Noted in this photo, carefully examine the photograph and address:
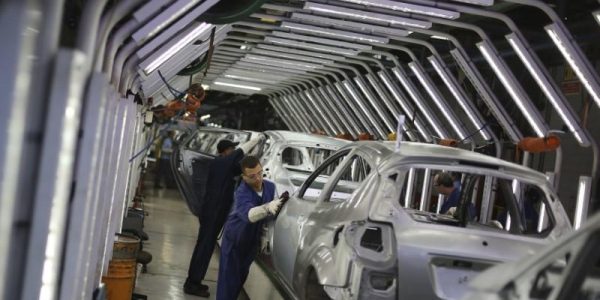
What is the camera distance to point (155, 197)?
17.9 metres

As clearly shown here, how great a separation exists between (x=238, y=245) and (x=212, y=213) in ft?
5.98

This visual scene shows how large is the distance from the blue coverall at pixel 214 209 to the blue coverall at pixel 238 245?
157 centimetres

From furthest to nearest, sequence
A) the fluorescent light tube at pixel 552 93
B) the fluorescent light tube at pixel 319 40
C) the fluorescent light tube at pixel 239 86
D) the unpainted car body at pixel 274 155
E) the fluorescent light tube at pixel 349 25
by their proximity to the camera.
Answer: the fluorescent light tube at pixel 239 86 < the fluorescent light tube at pixel 319 40 < the unpainted car body at pixel 274 155 < the fluorescent light tube at pixel 349 25 < the fluorescent light tube at pixel 552 93

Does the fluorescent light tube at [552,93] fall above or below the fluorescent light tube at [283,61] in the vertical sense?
below

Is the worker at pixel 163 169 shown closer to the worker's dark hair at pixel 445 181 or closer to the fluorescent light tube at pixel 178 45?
the worker's dark hair at pixel 445 181

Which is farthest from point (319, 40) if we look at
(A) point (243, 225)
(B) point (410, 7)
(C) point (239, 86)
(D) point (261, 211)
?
(C) point (239, 86)

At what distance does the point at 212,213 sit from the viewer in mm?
7547

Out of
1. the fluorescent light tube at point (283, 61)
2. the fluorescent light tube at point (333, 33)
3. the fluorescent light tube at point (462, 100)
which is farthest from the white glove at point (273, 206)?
the fluorescent light tube at point (283, 61)

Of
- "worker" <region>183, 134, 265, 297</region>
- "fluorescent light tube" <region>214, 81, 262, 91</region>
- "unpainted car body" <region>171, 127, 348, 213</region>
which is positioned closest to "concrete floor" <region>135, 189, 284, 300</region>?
"worker" <region>183, 134, 265, 297</region>

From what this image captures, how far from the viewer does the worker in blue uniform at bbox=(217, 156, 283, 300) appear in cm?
573

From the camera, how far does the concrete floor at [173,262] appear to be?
740 centimetres

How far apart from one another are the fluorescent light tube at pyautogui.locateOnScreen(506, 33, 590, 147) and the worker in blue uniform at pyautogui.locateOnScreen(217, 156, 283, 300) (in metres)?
4.02

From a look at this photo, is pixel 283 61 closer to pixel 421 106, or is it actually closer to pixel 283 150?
pixel 421 106

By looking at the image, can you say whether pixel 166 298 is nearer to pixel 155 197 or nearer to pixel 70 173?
pixel 70 173
